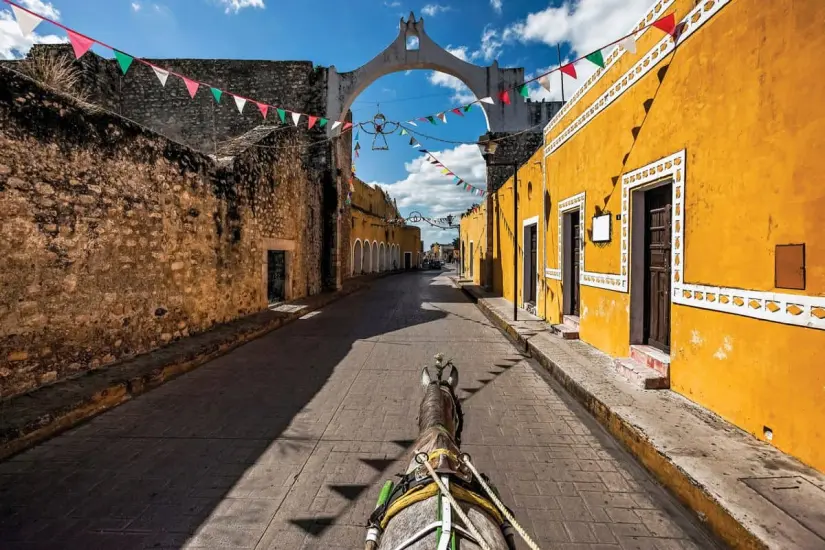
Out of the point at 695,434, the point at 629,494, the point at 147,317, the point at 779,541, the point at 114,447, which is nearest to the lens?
the point at 779,541

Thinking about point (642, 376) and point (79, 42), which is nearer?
point (642, 376)

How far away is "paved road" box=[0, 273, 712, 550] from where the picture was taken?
254 cm

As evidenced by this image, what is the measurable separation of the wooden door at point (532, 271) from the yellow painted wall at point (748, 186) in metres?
6.38

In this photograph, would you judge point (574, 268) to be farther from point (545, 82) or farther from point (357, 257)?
point (357, 257)

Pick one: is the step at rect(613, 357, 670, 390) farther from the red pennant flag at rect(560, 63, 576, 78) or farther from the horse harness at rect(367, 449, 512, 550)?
the red pennant flag at rect(560, 63, 576, 78)

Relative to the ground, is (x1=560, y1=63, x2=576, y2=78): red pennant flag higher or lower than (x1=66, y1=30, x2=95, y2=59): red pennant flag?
higher

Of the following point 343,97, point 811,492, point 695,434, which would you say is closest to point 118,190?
point 695,434

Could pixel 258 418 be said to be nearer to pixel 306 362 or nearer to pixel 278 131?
pixel 306 362

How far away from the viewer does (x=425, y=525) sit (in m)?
1.37

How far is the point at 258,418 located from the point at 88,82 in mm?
16812

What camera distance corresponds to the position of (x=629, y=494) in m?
2.97

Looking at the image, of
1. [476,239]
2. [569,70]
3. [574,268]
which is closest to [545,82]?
[569,70]

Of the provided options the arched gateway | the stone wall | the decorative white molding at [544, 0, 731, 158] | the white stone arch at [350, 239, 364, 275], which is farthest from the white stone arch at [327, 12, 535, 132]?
the white stone arch at [350, 239, 364, 275]

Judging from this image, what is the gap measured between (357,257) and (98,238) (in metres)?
23.6
